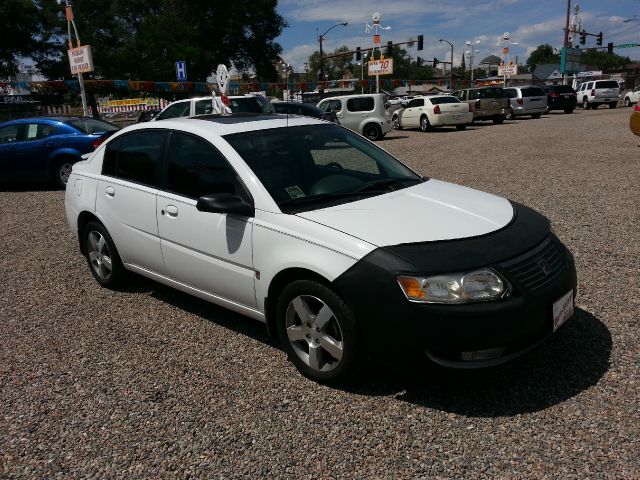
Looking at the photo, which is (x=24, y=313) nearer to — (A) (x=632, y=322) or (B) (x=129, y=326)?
(B) (x=129, y=326)

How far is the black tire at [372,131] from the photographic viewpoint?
A: 20.0 meters

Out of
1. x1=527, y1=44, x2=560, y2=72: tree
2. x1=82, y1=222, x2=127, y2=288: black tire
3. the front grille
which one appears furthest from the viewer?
x1=527, y1=44, x2=560, y2=72: tree

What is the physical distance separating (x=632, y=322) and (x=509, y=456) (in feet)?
6.27

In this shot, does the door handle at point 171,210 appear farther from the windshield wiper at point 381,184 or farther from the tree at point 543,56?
the tree at point 543,56

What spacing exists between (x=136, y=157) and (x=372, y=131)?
53.6 feet

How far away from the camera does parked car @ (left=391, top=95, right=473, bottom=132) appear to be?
22750 mm

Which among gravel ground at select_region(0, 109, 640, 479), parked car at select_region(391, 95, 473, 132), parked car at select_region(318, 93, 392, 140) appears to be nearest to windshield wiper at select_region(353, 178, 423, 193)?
gravel ground at select_region(0, 109, 640, 479)

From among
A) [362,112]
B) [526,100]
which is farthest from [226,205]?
[526,100]

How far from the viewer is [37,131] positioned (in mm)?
10859

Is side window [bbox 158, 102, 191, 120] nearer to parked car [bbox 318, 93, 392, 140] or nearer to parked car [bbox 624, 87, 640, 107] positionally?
parked car [bbox 318, 93, 392, 140]

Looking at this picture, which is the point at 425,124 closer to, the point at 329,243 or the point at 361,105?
the point at 361,105

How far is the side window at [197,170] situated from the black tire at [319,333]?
2.55 ft

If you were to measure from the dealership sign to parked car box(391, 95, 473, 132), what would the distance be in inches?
502

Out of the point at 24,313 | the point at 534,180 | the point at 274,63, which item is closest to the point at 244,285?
the point at 24,313
